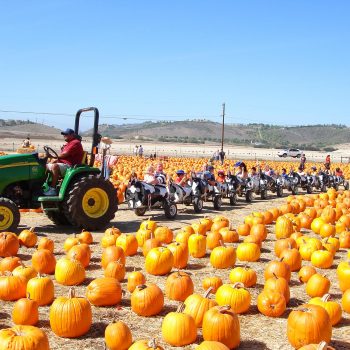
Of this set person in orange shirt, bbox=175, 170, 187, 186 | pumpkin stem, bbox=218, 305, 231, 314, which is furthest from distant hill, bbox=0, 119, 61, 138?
pumpkin stem, bbox=218, 305, 231, 314

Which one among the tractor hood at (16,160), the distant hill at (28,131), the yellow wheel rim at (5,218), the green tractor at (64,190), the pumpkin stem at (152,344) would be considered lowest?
the pumpkin stem at (152,344)

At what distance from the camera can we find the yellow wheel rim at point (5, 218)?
9328 millimetres

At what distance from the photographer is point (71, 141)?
34.8ft

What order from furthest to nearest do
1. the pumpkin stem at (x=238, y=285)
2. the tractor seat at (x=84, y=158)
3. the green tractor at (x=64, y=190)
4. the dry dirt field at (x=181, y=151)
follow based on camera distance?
the dry dirt field at (x=181, y=151) → the tractor seat at (x=84, y=158) → the green tractor at (x=64, y=190) → the pumpkin stem at (x=238, y=285)

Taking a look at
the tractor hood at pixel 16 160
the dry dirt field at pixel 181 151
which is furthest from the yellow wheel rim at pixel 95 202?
the dry dirt field at pixel 181 151

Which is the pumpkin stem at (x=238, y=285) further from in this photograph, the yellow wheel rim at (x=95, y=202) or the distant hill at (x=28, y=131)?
the distant hill at (x=28, y=131)

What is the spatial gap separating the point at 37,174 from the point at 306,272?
5890mm

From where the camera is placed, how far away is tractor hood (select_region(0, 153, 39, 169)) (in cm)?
993

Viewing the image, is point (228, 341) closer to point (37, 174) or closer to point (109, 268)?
point (109, 268)

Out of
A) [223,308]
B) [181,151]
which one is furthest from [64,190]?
[181,151]

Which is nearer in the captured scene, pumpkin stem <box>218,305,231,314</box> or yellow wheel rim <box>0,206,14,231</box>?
pumpkin stem <box>218,305,231,314</box>

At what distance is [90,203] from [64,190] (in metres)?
0.69

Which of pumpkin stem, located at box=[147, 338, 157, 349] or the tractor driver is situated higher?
the tractor driver

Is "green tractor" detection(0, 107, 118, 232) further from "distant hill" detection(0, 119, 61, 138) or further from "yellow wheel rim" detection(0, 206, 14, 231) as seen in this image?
"distant hill" detection(0, 119, 61, 138)
